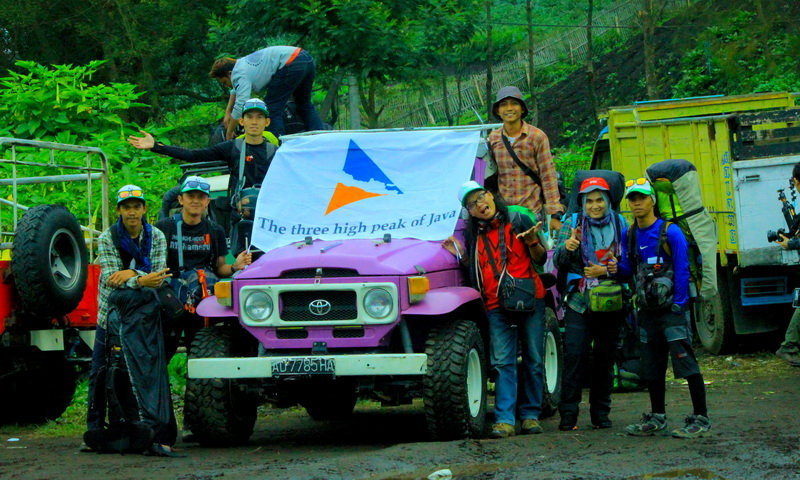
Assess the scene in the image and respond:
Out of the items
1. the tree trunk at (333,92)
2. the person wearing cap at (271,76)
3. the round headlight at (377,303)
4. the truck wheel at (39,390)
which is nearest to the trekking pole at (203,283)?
the round headlight at (377,303)

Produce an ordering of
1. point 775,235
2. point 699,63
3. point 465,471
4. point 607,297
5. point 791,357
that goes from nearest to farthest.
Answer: point 465,471 → point 607,297 → point 775,235 → point 791,357 → point 699,63

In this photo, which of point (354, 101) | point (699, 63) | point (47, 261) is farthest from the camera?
point (699, 63)

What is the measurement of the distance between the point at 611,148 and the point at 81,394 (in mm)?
7443

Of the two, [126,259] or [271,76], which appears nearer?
[126,259]

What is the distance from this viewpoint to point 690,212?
9.75 meters

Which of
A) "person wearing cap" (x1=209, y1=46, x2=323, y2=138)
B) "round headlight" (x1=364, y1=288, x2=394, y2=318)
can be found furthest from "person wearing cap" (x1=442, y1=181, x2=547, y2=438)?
"person wearing cap" (x1=209, y1=46, x2=323, y2=138)

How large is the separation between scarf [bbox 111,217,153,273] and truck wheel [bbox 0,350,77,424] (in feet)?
8.08

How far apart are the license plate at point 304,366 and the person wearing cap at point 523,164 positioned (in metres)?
2.53

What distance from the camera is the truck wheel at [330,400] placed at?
27.9 feet

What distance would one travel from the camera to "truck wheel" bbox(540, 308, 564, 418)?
10.1 meters

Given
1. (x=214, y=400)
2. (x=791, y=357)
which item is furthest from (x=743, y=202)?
(x=214, y=400)

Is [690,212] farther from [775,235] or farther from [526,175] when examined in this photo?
[775,235]

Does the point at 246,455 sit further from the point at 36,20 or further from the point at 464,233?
the point at 36,20

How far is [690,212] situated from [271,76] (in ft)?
14.8
